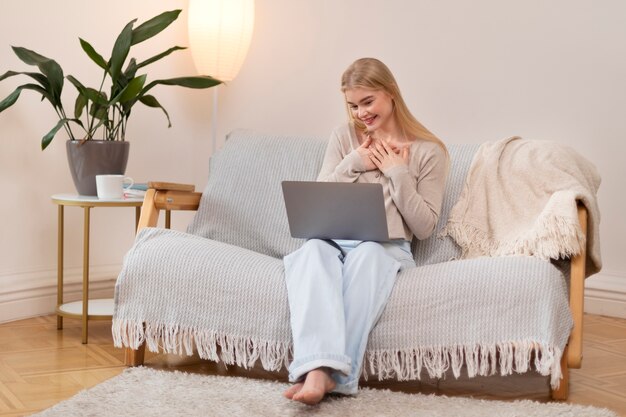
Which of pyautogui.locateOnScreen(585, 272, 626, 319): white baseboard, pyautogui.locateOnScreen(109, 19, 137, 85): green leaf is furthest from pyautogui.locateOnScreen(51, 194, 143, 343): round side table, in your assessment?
pyautogui.locateOnScreen(585, 272, 626, 319): white baseboard

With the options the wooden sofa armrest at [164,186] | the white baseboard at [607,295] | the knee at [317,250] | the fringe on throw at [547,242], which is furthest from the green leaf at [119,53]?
the white baseboard at [607,295]

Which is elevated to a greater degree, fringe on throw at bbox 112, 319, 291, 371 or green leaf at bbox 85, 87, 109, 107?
green leaf at bbox 85, 87, 109, 107

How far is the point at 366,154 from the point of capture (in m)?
2.36

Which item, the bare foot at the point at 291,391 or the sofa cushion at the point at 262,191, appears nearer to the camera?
the bare foot at the point at 291,391

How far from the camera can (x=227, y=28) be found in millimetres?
3572

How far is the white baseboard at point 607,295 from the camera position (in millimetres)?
3234

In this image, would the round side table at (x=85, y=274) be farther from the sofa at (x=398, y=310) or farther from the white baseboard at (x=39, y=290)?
the sofa at (x=398, y=310)

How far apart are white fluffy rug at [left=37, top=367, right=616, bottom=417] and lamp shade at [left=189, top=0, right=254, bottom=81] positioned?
190 cm

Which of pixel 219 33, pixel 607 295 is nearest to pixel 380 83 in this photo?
pixel 219 33

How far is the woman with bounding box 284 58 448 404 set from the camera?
1886 millimetres

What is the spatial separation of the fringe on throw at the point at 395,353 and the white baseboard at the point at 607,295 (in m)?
1.39

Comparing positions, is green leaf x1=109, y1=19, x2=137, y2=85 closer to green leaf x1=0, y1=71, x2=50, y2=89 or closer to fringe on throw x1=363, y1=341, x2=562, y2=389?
green leaf x1=0, y1=71, x2=50, y2=89

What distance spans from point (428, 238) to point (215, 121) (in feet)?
5.43

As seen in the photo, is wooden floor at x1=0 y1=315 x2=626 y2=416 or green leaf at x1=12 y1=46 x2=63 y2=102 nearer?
wooden floor at x1=0 y1=315 x2=626 y2=416
